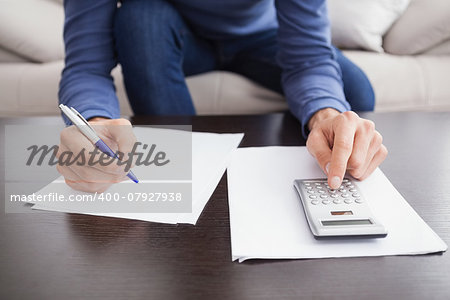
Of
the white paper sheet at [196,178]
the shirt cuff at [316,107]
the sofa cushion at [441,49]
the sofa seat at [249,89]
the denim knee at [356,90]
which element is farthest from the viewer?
the sofa cushion at [441,49]

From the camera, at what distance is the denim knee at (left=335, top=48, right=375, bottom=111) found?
33.7 inches

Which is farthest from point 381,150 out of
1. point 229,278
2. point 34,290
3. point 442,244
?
point 34,290

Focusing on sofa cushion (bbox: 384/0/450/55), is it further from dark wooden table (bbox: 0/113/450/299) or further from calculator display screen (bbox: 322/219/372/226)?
calculator display screen (bbox: 322/219/372/226)

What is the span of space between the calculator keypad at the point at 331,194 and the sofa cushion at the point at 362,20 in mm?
984

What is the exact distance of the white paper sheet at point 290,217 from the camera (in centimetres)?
35

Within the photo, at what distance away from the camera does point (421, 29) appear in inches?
49.0

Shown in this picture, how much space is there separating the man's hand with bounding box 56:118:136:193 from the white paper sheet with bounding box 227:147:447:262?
0.14 m

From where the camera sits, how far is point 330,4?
1.34 meters

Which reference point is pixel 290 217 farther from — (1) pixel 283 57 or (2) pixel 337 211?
(1) pixel 283 57

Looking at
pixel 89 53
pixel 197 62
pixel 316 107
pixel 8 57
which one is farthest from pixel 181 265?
pixel 8 57

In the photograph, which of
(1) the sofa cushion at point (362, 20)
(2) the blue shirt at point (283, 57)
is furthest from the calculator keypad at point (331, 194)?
(1) the sofa cushion at point (362, 20)

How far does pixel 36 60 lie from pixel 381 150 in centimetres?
125

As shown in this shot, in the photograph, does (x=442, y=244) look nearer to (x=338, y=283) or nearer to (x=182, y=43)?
(x=338, y=283)

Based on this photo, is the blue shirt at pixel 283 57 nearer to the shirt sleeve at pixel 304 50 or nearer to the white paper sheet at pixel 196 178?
the shirt sleeve at pixel 304 50
